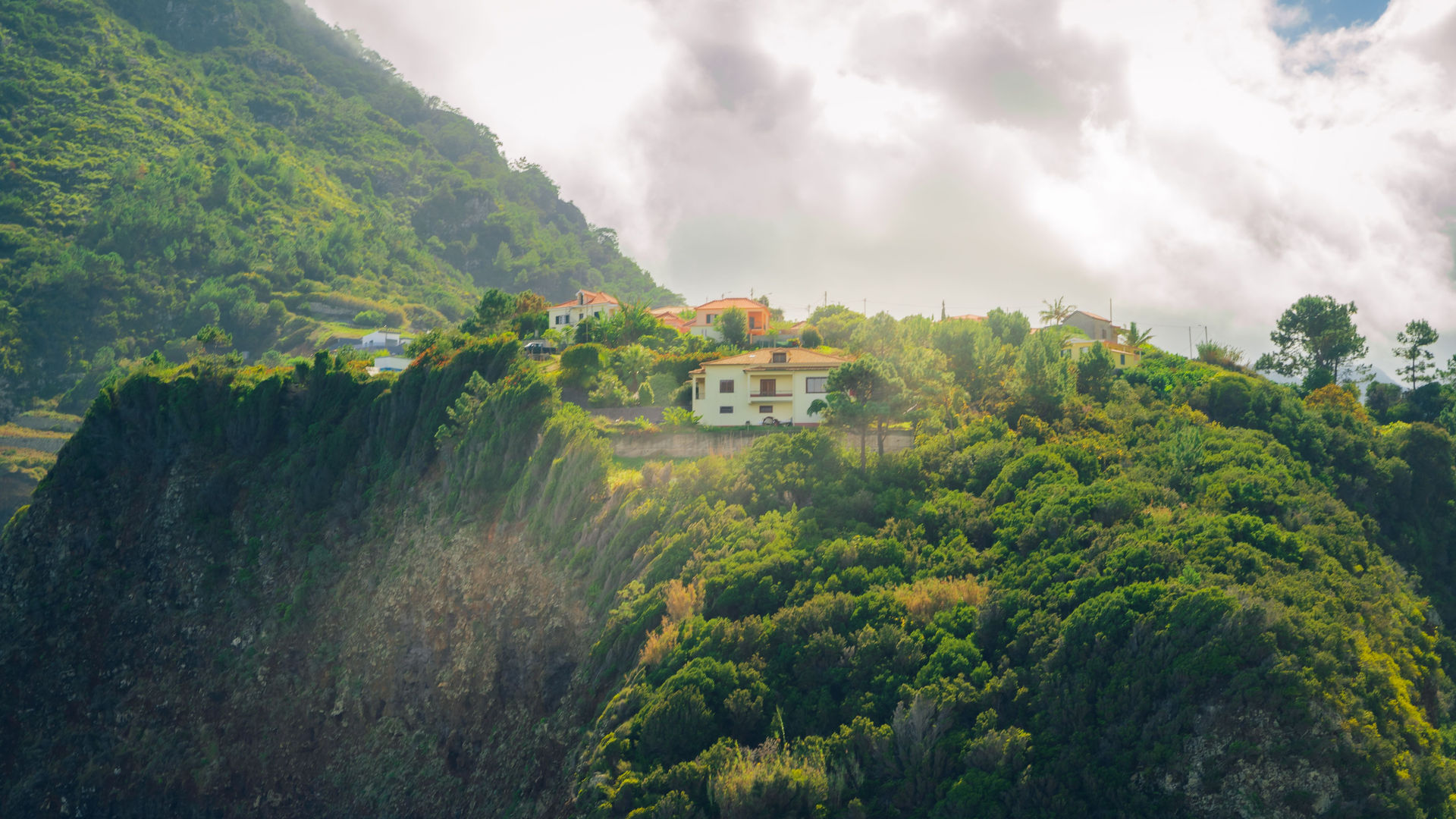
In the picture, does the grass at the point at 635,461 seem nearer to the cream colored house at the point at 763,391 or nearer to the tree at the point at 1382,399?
the cream colored house at the point at 763,391

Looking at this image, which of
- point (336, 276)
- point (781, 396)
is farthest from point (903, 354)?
point (336, 276)

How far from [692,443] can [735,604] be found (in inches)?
577

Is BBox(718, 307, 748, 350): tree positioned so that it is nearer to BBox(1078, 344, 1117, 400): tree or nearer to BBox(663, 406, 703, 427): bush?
BBox(663, 406, 703, 427): bush

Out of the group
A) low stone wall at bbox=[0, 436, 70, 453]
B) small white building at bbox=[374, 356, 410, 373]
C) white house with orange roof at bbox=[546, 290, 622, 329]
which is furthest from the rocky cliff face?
low stone wall at bbox=[0, 436, 70, 453]

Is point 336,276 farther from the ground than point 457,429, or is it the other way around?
point 336,276

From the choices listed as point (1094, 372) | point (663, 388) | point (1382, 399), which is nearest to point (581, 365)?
point (663, 388)

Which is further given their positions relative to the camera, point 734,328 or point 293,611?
point 734,328

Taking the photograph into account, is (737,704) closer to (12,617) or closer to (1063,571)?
(1063,571)

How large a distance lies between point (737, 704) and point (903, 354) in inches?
1211

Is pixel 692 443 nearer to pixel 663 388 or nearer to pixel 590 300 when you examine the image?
pixel 663 388

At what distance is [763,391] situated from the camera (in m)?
61.8

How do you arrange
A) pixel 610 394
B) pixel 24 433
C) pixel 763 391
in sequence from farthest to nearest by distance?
pixel 24 433
pixel 610 394
pixel 763 391

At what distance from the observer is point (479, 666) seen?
5259cm

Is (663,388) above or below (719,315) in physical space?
below
